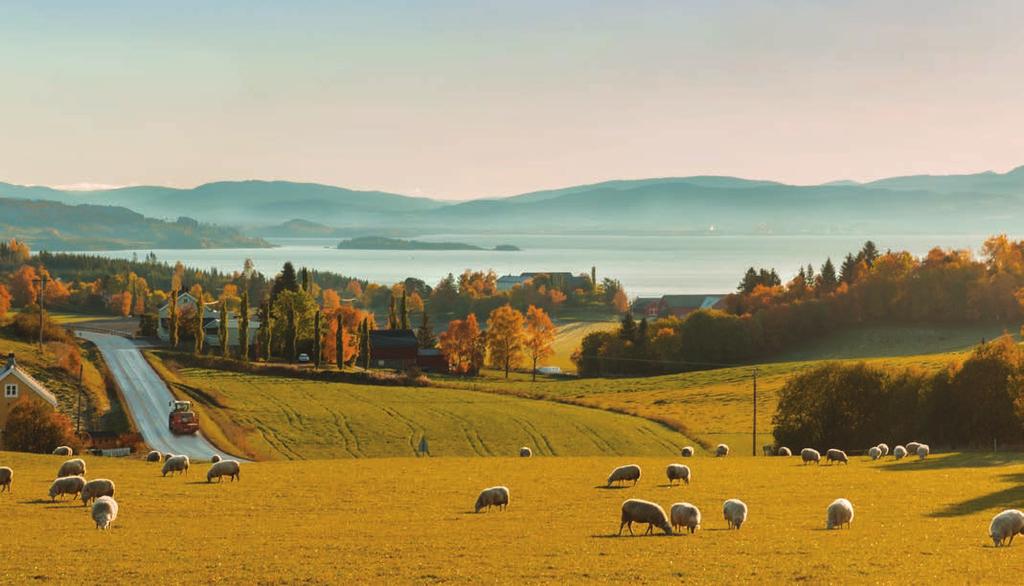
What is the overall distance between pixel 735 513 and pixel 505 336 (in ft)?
303

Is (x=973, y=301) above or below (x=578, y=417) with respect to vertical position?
above

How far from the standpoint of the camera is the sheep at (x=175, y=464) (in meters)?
40.6

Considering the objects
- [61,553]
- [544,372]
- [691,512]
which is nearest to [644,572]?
[691,512]

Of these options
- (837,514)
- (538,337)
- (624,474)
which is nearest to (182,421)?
(624,474)

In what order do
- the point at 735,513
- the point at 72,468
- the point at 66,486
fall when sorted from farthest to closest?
the point at 72,468
the point at 66,486
the point at 735,513

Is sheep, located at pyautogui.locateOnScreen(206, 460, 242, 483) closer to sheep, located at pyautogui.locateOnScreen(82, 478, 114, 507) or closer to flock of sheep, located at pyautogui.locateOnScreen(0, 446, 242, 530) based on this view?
flock of sheep, located at pyautogui.locateOnScreen(0, 446, 242, 530)

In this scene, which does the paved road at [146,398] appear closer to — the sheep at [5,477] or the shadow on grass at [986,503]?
the sheep at [5,477]

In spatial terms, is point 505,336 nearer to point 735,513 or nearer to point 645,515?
point 735,513

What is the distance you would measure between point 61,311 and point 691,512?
152 meters

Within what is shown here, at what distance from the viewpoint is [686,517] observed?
2686cm

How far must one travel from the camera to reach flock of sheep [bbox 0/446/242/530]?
93.0 feet

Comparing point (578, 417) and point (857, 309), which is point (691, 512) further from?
point (857, 309)

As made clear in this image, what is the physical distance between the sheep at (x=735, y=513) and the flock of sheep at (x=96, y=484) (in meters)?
16.9

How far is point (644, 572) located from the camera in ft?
70.9
